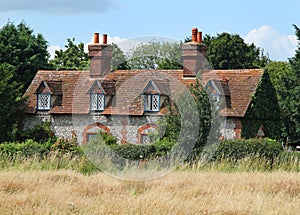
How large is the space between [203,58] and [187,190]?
21.7 m

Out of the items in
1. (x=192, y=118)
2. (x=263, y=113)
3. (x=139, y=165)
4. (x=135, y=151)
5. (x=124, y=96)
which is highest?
(x=124, y=96)

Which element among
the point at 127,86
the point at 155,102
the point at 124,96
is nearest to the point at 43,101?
the point at 124,96

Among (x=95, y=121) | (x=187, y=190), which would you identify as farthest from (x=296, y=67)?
(x=187, y=190)

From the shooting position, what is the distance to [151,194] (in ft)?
38.5

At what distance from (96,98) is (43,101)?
11.3 ft

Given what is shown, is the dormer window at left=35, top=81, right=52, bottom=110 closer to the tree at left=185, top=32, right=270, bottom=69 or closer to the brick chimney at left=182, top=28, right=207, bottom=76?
the brick chimney at left=182, top=28, right=207, bottom=76

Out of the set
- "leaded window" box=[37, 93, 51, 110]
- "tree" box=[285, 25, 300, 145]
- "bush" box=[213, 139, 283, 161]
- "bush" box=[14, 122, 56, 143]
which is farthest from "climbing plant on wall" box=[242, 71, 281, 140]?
"leaded window" box=[37, 93, 51, 110]

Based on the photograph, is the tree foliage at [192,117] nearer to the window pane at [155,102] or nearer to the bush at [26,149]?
the bush at [26,149]

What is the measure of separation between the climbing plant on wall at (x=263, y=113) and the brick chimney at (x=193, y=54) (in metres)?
3.52

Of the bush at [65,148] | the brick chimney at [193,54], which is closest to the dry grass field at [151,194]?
the bush at [65,148]

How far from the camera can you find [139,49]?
60.9 ft

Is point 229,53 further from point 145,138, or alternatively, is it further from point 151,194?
point 151,194

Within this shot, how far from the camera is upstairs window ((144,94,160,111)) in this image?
32.7 metres

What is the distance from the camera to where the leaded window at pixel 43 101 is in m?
35.3
